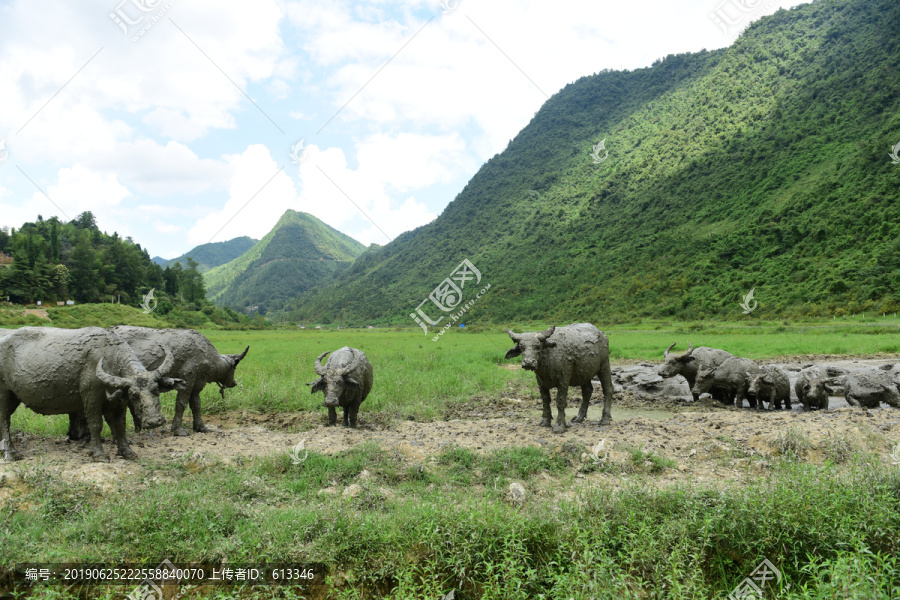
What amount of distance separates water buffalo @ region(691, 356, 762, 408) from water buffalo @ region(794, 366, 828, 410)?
0.99 meters

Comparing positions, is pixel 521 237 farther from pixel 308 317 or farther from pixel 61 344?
pixel 61 344

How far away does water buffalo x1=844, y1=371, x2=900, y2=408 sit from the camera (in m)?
11.1

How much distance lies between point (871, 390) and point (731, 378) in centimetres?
292

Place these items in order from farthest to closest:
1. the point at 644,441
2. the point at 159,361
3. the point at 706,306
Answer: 1. the point at 706,306
2. the point at 159,361
3. the point at 644,441

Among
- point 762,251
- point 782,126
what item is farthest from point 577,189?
point 762,251

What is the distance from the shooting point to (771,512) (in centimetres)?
462

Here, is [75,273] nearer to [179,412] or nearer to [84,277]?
[84,277]

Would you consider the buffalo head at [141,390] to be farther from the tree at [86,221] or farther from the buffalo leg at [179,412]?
the tree at [86,221]

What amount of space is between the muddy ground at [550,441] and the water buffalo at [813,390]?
1179 mm

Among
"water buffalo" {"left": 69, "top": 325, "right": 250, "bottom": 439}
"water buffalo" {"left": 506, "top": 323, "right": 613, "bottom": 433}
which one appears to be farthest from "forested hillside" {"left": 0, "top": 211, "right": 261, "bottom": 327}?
"water buffalo" {"left": 506, "top": 323, "right": 613, "bottom": 433}

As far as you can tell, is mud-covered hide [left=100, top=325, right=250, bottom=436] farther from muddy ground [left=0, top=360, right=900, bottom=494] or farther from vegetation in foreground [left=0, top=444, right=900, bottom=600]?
vegetation in foreground [left=0, top=444, right=900, bottom=600]

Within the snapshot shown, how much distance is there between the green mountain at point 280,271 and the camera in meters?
127

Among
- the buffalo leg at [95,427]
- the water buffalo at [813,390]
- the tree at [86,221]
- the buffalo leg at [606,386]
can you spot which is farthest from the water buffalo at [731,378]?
the tree at [86,221]

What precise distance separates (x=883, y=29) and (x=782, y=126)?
22.2m
